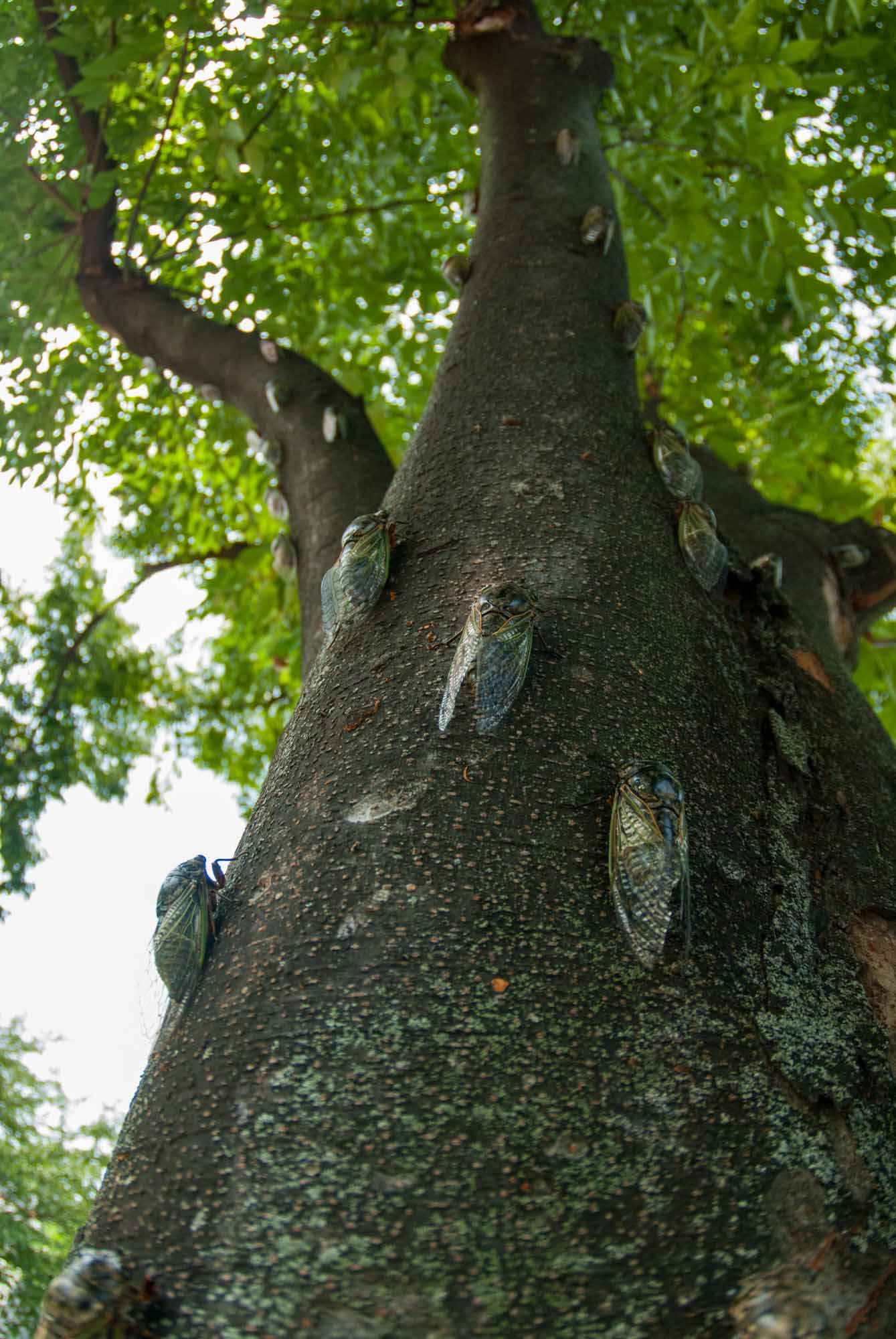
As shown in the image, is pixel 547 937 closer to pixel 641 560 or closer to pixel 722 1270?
pixel 722 1270

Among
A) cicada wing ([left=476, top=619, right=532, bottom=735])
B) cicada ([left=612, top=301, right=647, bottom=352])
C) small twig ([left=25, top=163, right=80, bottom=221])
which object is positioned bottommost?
cicada wing ([left=476, top=619, right=532, bottom=735])

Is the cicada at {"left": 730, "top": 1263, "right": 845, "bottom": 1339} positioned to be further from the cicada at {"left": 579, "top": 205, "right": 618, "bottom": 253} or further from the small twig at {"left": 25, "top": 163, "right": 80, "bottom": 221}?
the small twig at {"left": 25, "top": 163, "right": 80, "bottom": 221}

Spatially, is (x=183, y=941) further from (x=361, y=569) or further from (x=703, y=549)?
(x=703, y=549)

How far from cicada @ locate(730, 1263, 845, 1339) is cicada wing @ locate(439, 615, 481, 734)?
672 mm

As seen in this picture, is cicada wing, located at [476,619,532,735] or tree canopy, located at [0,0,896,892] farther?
tree canopy, located at [0,0,896,892]

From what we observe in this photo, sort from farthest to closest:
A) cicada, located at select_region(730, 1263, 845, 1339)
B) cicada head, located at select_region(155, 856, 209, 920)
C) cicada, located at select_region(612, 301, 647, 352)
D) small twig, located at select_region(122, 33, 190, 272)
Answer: small twig, located at select_region(122, 33, 190, 272)
cicada, located at select_region(612, 301, 647, 352)
cicada head, located at select_region(155, 856, 209, 920)
cicada, located at select_region(730, 1263, 845, 1339)

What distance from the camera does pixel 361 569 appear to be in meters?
1.58

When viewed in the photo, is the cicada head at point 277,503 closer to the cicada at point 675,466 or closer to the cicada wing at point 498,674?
the cicada at point 675,466

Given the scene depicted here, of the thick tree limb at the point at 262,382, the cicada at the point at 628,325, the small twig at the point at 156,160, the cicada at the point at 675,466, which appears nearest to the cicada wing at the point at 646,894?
the cicada at the point at 675,466

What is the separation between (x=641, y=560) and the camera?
161cm

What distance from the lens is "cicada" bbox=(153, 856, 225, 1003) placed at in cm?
114

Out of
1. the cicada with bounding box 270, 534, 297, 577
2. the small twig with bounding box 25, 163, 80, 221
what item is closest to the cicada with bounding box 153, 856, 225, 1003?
the cicada with bounding box 270, 534, 297, 577

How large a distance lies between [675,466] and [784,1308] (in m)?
1.38

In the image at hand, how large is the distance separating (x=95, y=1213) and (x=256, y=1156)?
22 cm
